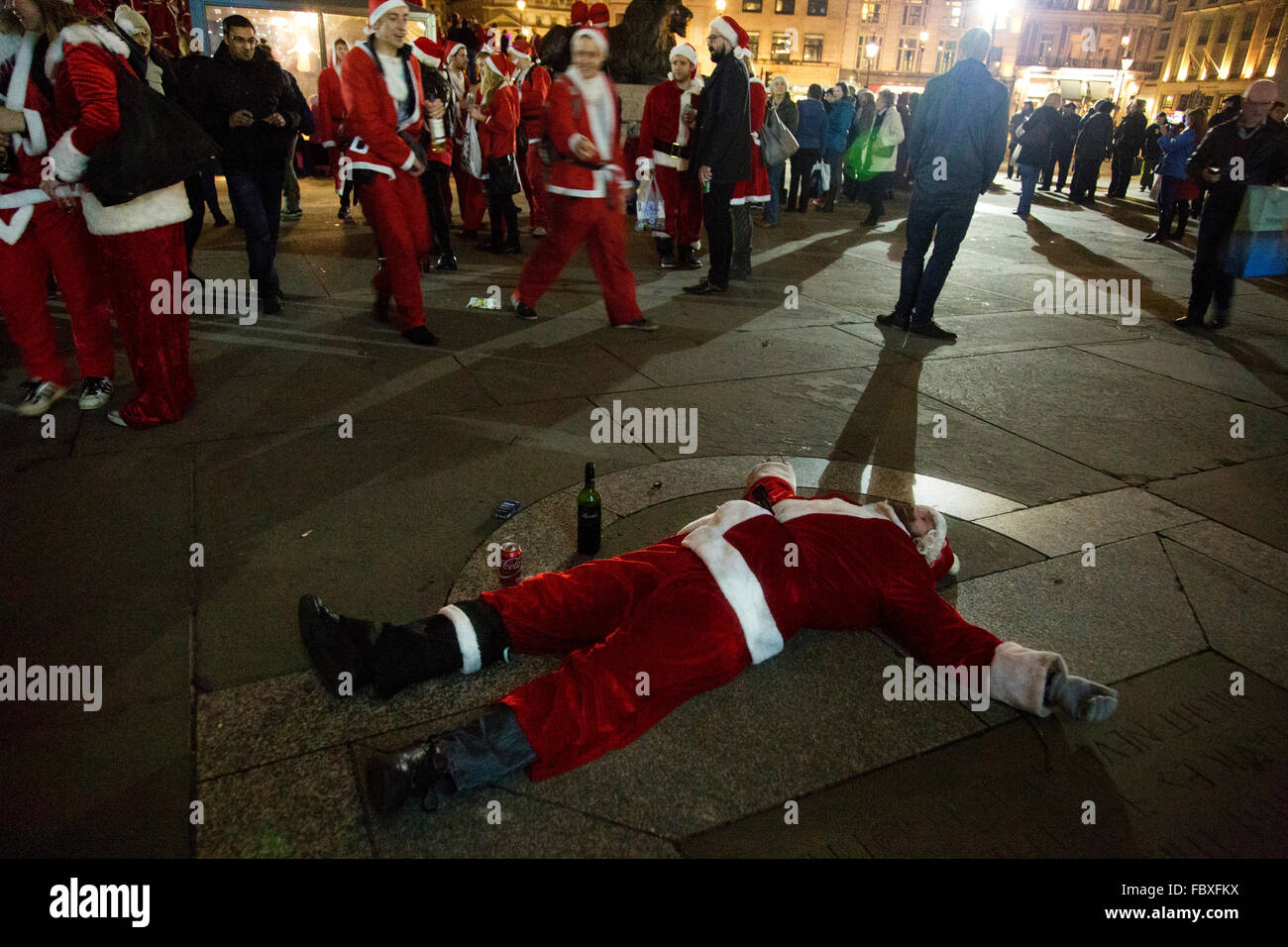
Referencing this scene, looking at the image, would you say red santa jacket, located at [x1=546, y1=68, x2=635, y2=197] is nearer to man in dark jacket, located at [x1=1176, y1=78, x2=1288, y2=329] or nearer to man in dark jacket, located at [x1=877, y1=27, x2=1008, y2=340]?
man in dark jacket, located at [x1=877, y1=27, x2=1008, y2=340]

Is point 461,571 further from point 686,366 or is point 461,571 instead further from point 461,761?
point 686,366

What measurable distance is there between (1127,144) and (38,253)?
19098 millimetres

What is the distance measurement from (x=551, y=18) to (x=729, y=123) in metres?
50.3

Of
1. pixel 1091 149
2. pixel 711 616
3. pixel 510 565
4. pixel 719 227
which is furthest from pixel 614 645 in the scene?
pixel 1091 149

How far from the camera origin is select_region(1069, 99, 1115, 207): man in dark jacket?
49.2 feet

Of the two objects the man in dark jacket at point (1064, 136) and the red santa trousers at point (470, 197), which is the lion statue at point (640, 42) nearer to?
the red santa trousers at point (470, 197)

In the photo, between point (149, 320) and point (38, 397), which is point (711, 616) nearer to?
point (149, 320)

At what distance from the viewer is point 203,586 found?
109 inches

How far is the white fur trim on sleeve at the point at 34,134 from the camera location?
3594 millimetres

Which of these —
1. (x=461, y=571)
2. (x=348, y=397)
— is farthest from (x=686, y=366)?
(x=461, y=571)

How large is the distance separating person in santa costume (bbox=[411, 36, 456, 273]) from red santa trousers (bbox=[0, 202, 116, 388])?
3.45m

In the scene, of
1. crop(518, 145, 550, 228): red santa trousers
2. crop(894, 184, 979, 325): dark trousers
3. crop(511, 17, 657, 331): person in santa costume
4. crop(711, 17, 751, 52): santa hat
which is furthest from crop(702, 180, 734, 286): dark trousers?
crop(518, 145, 550, 228): red santa trousers

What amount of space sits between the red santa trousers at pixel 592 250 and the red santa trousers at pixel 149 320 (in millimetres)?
2557

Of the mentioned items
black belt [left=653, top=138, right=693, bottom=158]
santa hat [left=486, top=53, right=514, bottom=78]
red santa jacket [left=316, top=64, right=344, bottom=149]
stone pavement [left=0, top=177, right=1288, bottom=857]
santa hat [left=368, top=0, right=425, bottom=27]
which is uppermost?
santa hat [left=486, top=53, right=514, bottom=78]
